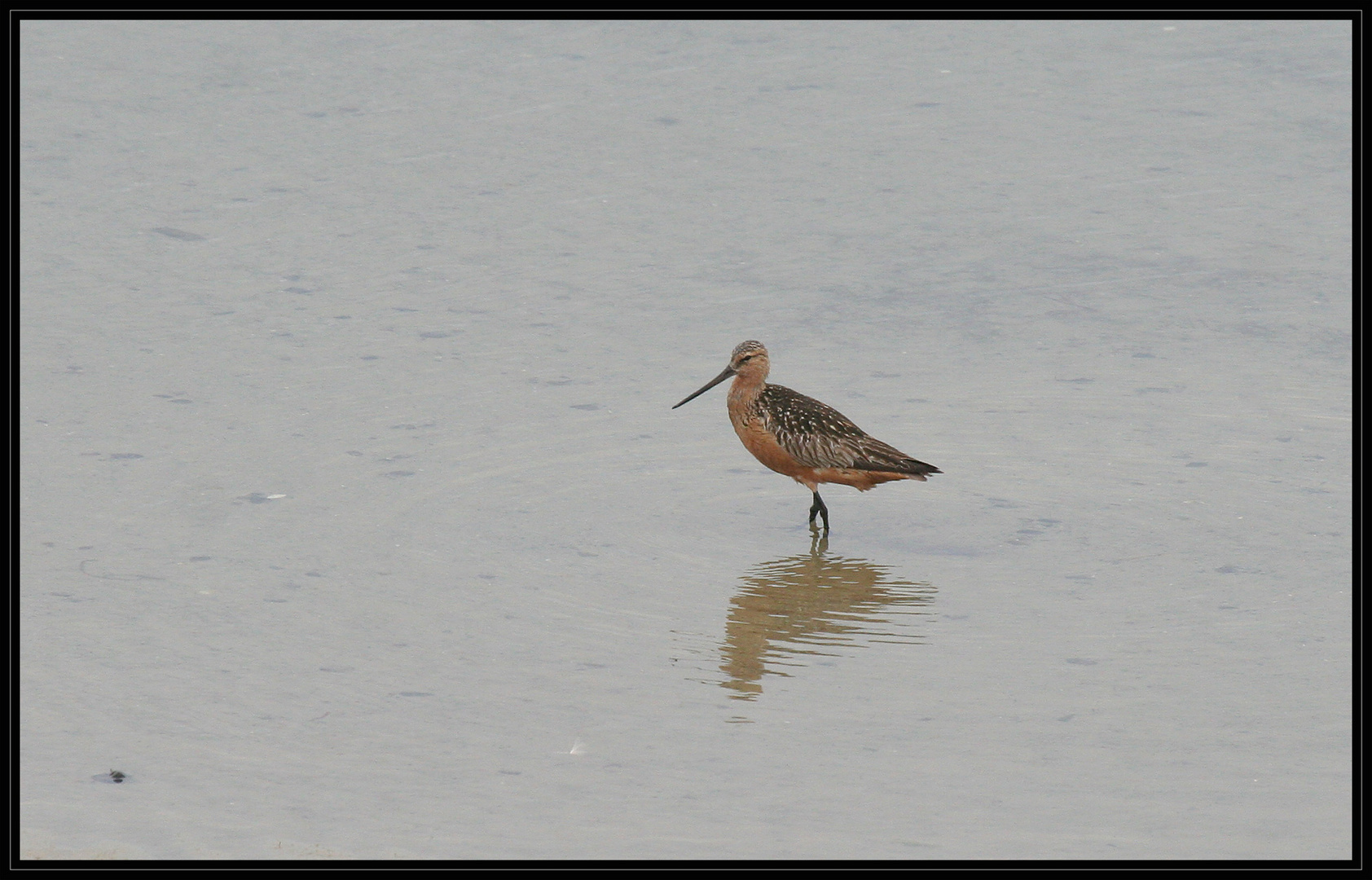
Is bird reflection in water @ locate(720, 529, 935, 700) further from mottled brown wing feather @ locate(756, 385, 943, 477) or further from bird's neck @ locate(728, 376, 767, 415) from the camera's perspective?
bird's neck @ locate(728, 376, 767, 415)

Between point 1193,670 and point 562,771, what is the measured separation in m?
3.05

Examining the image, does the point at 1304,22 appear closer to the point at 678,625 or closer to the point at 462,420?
the point at 462,420

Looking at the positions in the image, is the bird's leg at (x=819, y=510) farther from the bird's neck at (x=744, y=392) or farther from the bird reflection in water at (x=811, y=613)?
the bird's neck at (x=744, y=392)

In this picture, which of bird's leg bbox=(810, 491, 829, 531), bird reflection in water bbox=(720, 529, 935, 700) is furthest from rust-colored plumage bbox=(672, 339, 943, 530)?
bird reflection in water bbox=(720, 529, 935, 700)

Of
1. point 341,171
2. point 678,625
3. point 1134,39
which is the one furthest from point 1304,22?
point 678,625

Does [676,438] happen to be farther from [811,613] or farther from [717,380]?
[811,613]

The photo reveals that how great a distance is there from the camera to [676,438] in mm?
11977

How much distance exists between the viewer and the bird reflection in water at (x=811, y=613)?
8945 millimetres

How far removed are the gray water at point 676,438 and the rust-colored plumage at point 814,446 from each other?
28 centimetres

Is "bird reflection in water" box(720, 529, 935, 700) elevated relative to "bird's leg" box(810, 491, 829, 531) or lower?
elevated

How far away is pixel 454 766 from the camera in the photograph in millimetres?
7566

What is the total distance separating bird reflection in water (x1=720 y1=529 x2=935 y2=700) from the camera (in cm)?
895

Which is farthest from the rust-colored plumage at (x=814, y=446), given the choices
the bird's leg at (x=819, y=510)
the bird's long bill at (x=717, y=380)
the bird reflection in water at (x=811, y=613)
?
the bird reflection in water at (x=811, y=613)

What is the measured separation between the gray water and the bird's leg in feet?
0.47
